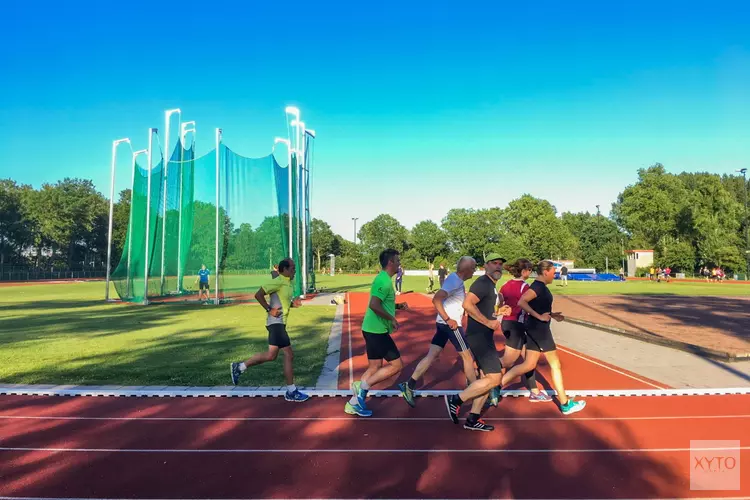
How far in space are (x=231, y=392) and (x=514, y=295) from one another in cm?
425

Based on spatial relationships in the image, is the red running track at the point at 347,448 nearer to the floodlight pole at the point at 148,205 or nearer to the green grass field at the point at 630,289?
the floodlight pole at the point at 148,205

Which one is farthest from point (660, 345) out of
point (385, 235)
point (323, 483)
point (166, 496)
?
point (385, 235)

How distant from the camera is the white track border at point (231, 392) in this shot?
24.3 ft

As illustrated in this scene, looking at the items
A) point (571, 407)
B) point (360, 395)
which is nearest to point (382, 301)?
point (360, 395)

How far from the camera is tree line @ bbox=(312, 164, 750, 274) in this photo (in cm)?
6275

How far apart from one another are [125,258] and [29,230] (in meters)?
56.6

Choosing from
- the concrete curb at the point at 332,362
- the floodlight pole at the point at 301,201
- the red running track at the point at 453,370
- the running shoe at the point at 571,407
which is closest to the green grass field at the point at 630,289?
the floodlight pole at the point at 301,201

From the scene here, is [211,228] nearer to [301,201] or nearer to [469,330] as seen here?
[301,201]

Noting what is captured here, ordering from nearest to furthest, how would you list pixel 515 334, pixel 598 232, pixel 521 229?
pixel 515 334, pixel 598 232, pixel 521 229

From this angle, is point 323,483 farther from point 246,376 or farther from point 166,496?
point 246,376

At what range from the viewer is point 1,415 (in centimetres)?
645

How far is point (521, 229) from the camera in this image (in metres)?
96.9

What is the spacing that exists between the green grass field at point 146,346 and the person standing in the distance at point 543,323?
3578 mm

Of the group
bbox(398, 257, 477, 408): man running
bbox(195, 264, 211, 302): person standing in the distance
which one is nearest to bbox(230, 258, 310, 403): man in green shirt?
bbox(398, 257, 477, 408): man running
